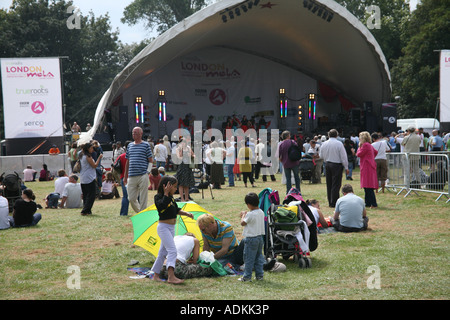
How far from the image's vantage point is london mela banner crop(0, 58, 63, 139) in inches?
909

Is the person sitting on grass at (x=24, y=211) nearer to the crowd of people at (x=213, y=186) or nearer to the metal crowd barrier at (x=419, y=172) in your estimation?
the crowd of people at (x=213, y=186)

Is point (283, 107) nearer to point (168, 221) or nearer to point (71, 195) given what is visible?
point (71, 195)

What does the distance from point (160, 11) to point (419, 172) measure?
44676 millimetres

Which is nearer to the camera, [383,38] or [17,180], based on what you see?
[17,180]

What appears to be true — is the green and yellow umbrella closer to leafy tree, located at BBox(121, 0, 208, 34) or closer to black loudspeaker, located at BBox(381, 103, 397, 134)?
black loudspeaker, located at BBox(381, 103, 397, 134)

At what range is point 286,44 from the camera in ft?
97.7

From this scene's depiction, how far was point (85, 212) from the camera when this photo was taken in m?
11.1

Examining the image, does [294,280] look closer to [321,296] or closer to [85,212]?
[321,296]

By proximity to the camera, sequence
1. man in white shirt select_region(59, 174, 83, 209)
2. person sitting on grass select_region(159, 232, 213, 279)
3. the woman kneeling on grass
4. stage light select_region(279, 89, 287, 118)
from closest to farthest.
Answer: the woman kneeling on grass < person sitting on grass select_region(159, 232, 213, 279) < man in white shirt select_region(59, 174, 83, 209) < stage light select_region(279, 89, 287, 118)

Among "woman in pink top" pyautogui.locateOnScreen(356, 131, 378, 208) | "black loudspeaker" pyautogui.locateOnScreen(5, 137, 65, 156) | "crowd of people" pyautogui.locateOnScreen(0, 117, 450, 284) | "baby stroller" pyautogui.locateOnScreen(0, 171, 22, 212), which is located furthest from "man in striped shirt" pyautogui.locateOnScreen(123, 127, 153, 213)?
"black loudspeaker" pyautogui.locateOnScreen(5, 137, 65, 156)

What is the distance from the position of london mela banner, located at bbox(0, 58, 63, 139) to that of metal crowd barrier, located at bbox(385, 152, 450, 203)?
15.4 metres

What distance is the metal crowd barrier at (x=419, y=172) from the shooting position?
12.1m
